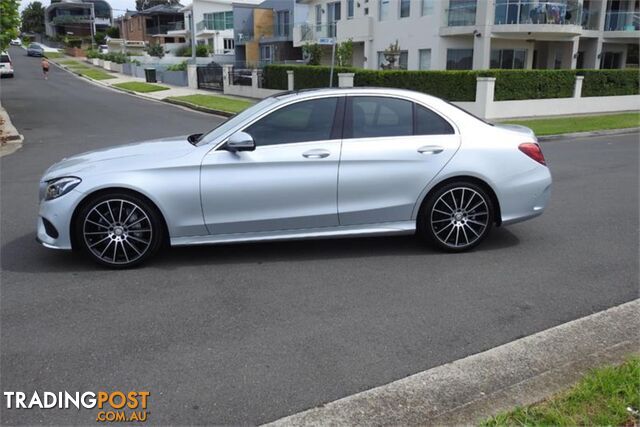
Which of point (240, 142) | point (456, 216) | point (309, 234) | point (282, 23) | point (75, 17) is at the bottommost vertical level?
point (309, 234)

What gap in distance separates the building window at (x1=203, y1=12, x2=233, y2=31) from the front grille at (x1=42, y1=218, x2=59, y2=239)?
5996cm

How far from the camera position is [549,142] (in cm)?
1511

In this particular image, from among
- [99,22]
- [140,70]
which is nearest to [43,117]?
[140,70]

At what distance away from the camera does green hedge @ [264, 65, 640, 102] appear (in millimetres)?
21422

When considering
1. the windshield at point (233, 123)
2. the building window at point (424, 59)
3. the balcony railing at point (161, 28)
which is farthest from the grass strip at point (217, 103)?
the balcony railing at point (161, 28)

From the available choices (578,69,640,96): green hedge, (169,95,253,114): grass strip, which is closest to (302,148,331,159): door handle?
(169,95,253,114): grass strip

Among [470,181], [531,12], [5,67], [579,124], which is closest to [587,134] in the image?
[579,124]

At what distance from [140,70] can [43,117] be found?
1183 inches

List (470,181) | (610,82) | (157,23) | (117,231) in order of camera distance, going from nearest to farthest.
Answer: (117,231), (470,181), (610,82), (157,23)

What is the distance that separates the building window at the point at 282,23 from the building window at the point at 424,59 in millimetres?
23184

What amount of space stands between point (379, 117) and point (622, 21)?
107 feet

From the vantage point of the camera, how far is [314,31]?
40375mm

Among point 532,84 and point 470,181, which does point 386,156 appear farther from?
point 532,84

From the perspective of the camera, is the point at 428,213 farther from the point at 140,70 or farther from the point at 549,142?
the point at 140,70
